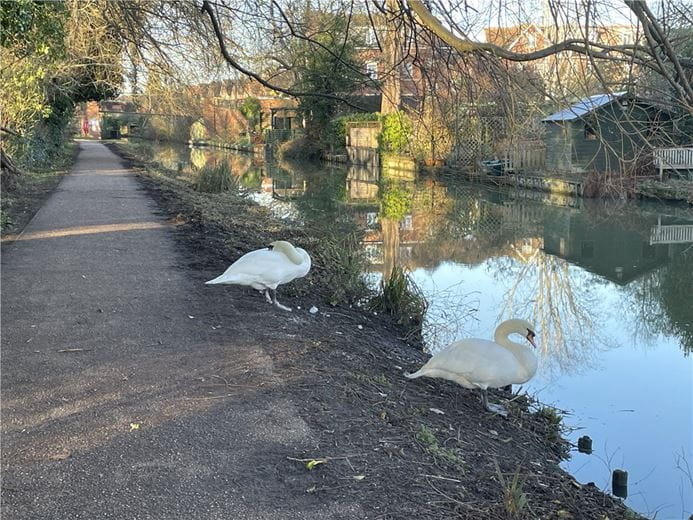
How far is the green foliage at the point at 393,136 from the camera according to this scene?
121ft

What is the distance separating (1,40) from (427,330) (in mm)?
5843

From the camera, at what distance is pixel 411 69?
21.9ft

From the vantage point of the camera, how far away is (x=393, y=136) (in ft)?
125

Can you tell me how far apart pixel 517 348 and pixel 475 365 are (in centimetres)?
53

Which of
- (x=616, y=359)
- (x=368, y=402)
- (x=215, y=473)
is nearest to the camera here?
(x=215, y=473)

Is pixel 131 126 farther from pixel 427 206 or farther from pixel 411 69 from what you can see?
pixel 411 69

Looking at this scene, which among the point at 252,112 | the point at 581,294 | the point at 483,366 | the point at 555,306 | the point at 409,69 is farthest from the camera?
the point at 252,112

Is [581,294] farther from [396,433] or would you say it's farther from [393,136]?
[393,136]

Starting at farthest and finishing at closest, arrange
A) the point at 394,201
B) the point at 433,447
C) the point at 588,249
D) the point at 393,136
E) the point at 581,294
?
the point at 393,136 → the point at 394,201 → the point at 588,249 → the point at 581,294 → the point at 433,447

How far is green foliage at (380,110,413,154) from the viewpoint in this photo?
36809 mm

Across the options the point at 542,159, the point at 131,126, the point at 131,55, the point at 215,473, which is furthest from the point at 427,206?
the point at 131,126

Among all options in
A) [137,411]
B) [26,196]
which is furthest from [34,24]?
[26,196]

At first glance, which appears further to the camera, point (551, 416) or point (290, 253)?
point (290, 253)

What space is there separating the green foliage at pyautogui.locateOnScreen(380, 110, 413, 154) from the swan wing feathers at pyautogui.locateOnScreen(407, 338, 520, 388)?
102 ft
